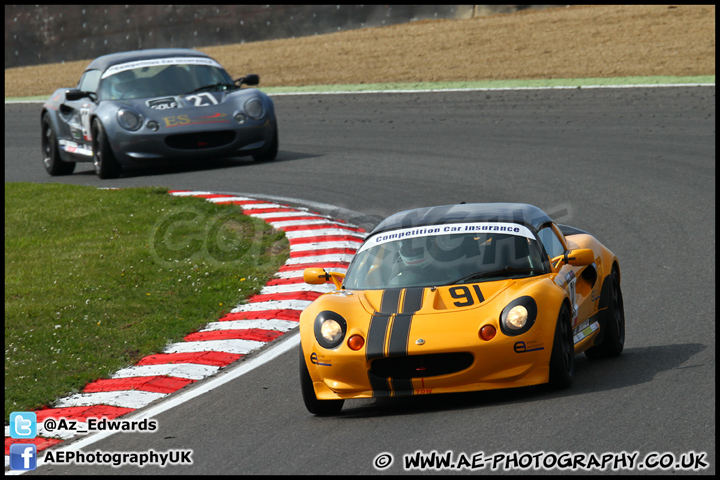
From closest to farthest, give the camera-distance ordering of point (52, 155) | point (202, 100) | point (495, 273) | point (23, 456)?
point (23, 456) → point (495, 273) → point (202, 100) → point (52, 155)

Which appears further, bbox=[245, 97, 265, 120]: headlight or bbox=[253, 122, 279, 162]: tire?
bbox=[253, 122, 279, 162]: tire

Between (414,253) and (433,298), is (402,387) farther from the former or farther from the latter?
(414,253)

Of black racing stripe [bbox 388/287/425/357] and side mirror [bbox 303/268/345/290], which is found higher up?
side mirror [bbox 303/268/345/290]

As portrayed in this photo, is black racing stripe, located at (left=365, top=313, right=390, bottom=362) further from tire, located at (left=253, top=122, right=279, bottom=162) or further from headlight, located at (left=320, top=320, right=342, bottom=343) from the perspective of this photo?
tire, located at (left=253, top=122, right=279, bottom=162)

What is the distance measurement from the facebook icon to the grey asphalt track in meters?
0.12

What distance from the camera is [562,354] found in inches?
242

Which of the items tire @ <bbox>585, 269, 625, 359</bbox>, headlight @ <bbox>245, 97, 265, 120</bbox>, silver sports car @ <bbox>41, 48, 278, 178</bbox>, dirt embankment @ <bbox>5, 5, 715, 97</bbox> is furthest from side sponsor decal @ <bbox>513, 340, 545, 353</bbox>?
dirt embankment @ <bbox>5, 5, 715, 97</bbox>

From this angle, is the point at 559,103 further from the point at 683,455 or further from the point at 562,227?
the point at 683,455

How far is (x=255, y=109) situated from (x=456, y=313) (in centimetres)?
942

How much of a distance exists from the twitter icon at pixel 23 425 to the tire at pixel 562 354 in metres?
2.93

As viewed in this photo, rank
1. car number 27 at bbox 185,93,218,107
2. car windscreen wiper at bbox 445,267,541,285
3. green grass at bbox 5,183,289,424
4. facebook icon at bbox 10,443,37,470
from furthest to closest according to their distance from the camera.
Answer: car number 27 at bbox 185,93,218,107, green grass at bbox 5,183,289,424, car windscreen wiper at bbox 445,267,541,285, facebook icon at bbox 10,443,37,470

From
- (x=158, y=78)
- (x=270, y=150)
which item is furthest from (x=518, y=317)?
(x=158, y=78)

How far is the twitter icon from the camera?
20.6ft

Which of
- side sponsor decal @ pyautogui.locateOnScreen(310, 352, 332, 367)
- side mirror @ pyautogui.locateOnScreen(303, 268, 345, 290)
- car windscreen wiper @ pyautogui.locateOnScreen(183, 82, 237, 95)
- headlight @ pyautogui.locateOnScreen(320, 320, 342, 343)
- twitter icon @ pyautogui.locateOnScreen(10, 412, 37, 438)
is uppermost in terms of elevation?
car windscreen wiper @ pyautogui.locateOnScreen(183, 82, 237, 95)
